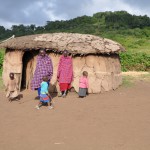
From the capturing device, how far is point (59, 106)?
9234 mm

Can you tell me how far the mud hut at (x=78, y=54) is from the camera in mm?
11078

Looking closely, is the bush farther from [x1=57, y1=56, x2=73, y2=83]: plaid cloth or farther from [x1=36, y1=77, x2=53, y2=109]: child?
[x1=36, y1=77, x2=53, y2=109]: child

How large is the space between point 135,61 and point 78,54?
31.1ft

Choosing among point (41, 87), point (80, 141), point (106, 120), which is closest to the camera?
point (80, 141)

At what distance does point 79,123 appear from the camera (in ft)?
24.4

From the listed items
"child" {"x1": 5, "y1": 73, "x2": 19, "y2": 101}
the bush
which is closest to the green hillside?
the bush

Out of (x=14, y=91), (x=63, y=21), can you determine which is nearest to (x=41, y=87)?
(x=14, y=91)

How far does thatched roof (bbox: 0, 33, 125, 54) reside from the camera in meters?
11.0

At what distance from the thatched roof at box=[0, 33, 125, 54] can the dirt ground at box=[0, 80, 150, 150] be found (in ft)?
4.76

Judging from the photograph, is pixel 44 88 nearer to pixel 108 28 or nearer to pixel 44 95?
pixel 44 95

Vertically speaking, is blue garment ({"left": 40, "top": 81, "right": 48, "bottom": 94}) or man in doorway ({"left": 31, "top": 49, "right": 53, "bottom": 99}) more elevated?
man in doorway ({"left": 31, "top": 49, "right": 53, "bottom": 99})

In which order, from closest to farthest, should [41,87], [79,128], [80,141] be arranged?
[80,141] → [79,128] → [41,87]

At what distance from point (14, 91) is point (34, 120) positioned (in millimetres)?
2514

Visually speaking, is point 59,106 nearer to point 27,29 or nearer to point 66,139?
point 66,139
